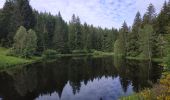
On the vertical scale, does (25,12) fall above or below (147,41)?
above

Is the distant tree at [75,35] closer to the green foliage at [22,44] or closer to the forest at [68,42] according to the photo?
the forest at [68,42]

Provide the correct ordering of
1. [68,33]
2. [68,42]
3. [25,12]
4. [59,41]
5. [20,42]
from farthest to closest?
[68,33]
[68,42]
[59,41]
[25,12]
[20,42]

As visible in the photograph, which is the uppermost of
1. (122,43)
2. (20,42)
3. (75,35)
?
(75,35)

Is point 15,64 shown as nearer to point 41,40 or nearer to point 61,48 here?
point 41,40

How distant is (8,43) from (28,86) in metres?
55.7

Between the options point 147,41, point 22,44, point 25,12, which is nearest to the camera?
point 22,44

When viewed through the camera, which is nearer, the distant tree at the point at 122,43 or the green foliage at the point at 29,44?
the green foliage at the point at 29,44

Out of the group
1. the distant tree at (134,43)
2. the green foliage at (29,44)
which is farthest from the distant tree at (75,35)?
the green foliage at (29,44)

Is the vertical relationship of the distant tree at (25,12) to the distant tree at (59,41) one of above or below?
above

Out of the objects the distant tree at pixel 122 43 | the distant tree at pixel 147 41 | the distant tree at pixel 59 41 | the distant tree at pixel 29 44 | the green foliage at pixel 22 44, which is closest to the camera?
the green foliage at pixel 22 44

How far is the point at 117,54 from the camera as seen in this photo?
110 m

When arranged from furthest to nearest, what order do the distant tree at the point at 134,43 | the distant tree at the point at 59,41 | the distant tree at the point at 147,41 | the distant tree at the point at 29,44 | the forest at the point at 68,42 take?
the distant tree at the point at 59,41, the distant tree at the point at 134,43, the distant tree at the point at 147,41, the distant tree at the point at 29,44, the forest at the point at 68,42

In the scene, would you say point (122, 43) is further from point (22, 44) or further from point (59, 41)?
point (22, 44)

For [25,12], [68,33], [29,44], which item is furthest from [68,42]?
[29,44]
